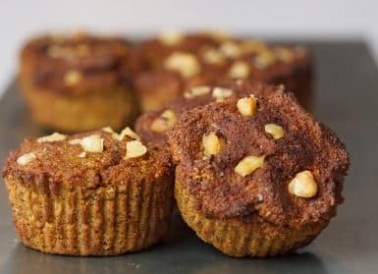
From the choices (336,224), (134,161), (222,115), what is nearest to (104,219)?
(134,161)

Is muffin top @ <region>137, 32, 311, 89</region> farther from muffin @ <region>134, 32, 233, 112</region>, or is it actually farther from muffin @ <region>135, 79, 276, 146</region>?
muffin @ <region>135, 79, 276, 146</region>

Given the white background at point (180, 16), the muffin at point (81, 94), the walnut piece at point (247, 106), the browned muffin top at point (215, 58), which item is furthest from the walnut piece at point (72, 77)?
the white background at point (180, 16)

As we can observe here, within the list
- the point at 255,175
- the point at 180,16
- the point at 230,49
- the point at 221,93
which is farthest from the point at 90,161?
the point at 180,16

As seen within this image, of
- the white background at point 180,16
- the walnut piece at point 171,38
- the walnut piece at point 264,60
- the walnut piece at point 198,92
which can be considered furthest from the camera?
the white background at point 180,16

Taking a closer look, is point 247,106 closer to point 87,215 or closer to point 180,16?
point 87,215

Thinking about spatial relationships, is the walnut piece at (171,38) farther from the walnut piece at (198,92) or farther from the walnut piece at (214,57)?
the walnut piece at (198,92)

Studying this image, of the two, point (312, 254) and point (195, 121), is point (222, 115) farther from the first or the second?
point (312, 254)

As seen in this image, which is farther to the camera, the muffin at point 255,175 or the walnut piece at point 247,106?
the walnut piece at point 247,106
